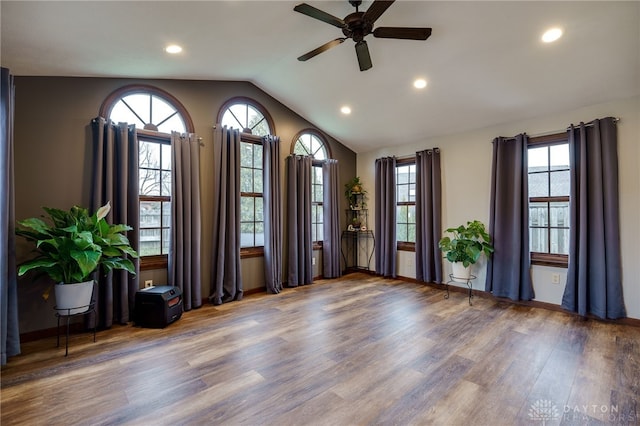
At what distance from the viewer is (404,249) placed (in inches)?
212

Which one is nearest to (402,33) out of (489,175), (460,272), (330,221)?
(489,175)

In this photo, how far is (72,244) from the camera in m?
2.59

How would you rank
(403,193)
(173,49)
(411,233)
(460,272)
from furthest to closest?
(403,193)
(411,233)
(460,272)
(173,49)

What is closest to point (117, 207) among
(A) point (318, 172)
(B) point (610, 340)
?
(A) point (318, 172)

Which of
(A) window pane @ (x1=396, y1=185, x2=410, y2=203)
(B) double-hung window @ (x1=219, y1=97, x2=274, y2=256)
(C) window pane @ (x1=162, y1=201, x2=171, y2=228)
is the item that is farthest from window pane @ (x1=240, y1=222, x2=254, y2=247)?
(A) window pane @ (x1=396, y1=185, x2=410, y2=203)

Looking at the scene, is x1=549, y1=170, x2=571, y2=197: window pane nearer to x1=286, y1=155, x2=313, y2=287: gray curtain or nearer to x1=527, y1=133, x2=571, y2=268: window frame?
x1=527, y1=133, x2=571, y2=268: window frame

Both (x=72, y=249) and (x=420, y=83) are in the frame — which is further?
(x=420, y=83)

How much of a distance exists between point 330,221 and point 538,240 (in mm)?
3121

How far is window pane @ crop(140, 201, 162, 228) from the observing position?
11.9 feet

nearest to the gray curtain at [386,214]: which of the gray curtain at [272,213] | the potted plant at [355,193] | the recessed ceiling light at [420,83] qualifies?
the potted plant at [355,193]

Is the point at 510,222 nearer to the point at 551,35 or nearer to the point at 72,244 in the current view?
the point at 551,35

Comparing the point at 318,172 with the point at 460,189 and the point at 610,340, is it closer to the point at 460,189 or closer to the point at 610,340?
the point at 460,189

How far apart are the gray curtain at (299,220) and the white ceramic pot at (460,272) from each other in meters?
2.25

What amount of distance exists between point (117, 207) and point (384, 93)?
362 centimetres
